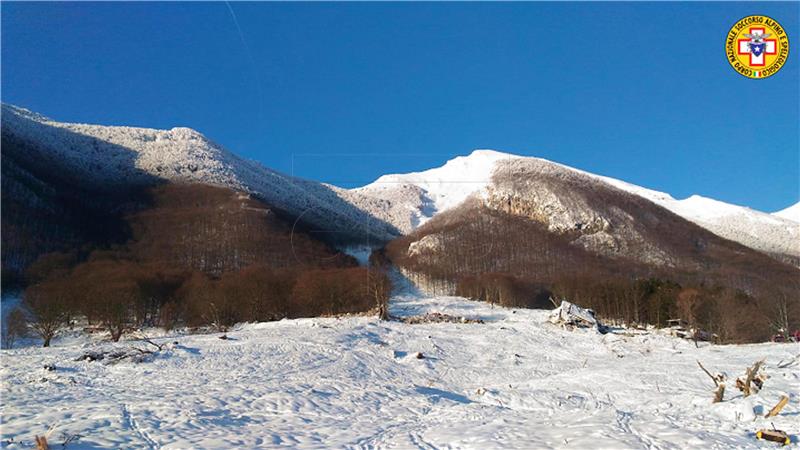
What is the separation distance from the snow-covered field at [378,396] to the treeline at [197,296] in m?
20.8

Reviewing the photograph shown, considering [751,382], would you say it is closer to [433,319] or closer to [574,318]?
[574,318]

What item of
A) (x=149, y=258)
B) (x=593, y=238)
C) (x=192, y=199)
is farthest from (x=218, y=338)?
(x=593, y=238)

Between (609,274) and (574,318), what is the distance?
7664 cm

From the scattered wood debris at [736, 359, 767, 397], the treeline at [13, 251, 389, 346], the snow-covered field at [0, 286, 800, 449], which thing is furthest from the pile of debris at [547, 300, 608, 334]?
the scattered wood debris at [736, 359, 767, 397]

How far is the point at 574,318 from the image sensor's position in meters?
44.8

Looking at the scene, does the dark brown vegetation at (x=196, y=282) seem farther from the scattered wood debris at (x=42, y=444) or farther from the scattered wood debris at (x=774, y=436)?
the scattered wood debris at (x=774, y=436)

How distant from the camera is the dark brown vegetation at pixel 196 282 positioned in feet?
168

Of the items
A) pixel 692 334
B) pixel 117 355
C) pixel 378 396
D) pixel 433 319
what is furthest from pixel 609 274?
pixel 117 355

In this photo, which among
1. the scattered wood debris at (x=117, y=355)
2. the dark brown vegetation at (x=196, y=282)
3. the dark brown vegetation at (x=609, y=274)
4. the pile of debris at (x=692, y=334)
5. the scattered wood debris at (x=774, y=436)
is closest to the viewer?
the scattered wood debris at (x=774, y=436)

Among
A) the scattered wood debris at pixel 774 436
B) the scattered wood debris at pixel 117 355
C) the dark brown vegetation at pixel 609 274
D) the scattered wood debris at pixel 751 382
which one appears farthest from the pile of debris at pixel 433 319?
the scattered wood debris at pixel 774 436

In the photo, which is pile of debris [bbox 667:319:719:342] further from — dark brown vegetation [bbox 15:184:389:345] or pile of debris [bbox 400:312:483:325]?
dark brown vegetation [bbox 15:184:389:345]

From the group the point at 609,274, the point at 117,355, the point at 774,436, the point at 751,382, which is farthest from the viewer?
the point at 609,274

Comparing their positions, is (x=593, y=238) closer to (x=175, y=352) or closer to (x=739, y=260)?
(x=739, y=260)

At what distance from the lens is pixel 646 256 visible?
5969 inches
